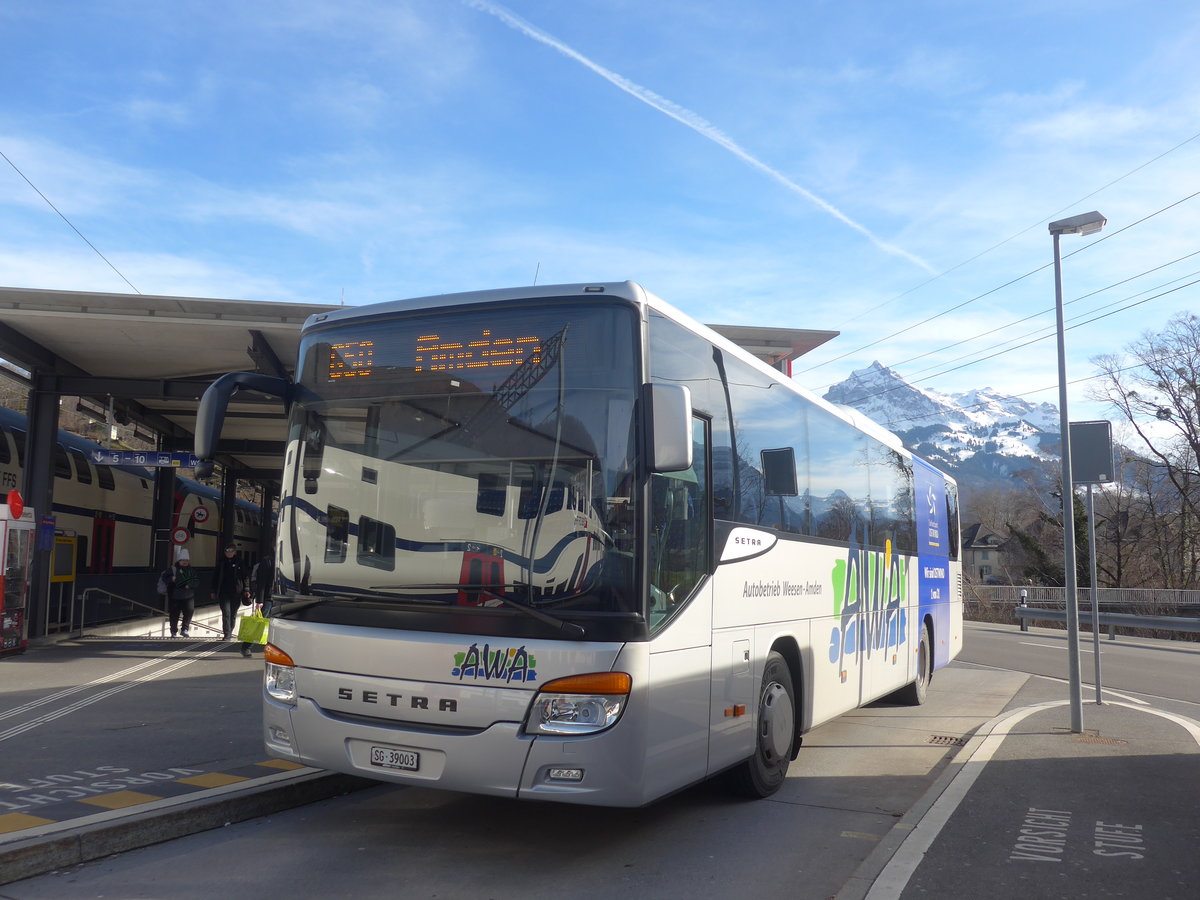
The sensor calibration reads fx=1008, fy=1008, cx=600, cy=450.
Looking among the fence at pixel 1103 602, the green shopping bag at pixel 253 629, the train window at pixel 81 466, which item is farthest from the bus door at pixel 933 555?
the train window at pixel 81 466

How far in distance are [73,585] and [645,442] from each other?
61.5ft

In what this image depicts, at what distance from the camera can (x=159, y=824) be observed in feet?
19.8

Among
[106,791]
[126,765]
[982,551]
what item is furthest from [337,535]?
[982,551]

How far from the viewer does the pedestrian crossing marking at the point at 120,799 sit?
20.8ft

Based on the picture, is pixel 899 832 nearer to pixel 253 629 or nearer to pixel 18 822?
pixel 18 822

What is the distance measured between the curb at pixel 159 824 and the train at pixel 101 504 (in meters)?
13.2

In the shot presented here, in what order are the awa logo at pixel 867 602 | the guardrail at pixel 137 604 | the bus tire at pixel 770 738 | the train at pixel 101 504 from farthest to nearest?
the guardrail at pixel 137 604 → the train at pixel 101 504 → the awa logo at pixel 867 602 → the bus tire at pixel 770 738

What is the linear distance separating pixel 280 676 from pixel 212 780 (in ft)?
4.74

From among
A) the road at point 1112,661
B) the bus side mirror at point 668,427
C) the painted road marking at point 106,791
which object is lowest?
the road at point 1112,661

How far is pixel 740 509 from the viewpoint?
275 inches

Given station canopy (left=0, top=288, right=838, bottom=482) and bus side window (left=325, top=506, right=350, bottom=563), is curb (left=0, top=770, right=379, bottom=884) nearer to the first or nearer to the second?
bus side window (left=325, top=506, right=350, bottom=563)

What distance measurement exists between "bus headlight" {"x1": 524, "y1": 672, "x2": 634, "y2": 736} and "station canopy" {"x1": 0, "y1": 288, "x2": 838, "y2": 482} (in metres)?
8.76

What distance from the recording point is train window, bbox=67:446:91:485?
20906 mm

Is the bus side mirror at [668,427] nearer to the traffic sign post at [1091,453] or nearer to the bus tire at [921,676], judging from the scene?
the traffic sign post at [1091,453]
